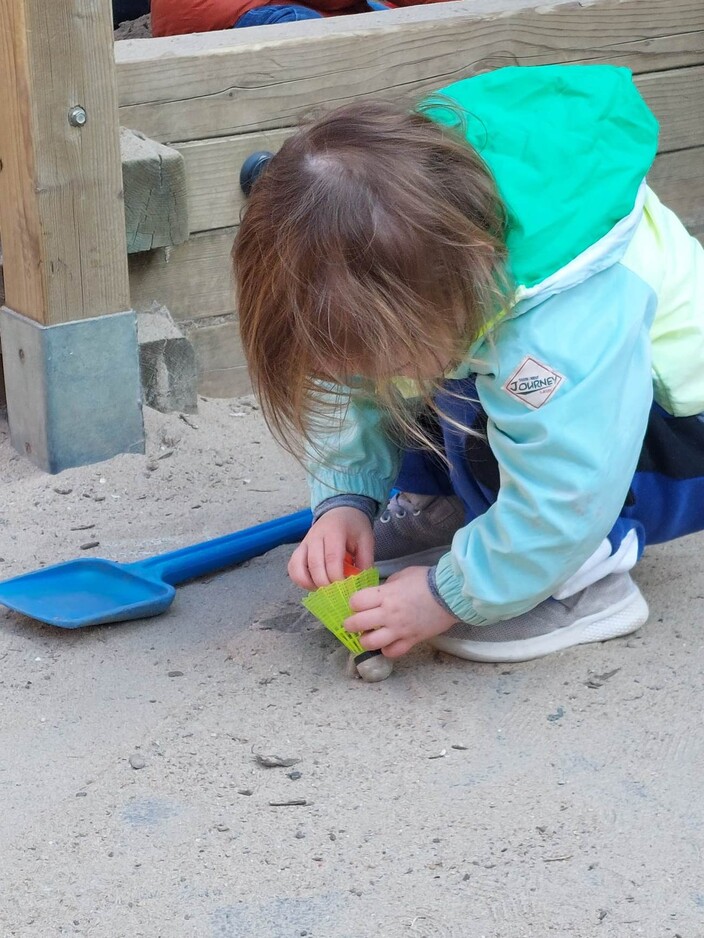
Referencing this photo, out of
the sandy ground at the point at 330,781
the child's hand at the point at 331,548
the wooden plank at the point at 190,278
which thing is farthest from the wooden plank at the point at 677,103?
the child's hand at the point at 331,548

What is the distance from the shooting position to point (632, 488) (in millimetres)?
1542

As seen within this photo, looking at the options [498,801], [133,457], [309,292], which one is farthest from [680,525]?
[133,457]

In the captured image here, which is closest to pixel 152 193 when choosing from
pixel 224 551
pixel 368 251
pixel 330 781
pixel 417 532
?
pixel 224 551

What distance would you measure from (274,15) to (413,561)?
1.64m

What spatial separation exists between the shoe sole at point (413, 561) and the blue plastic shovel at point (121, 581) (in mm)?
177

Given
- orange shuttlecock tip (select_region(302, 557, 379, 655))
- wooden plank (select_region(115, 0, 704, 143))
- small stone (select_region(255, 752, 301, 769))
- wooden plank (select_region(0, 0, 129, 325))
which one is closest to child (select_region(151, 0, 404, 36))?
wooden plank (select_region(115, 0, 704, 143))

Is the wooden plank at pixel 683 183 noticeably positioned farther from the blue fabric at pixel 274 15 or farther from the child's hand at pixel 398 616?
the child's hand at pixel 398 616

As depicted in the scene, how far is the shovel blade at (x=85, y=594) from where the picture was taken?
62.3 inches

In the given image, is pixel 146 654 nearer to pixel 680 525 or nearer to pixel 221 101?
pixel 680 525

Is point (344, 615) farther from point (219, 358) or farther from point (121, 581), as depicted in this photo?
point (219, 358)

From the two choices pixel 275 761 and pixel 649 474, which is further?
pixel 649 474

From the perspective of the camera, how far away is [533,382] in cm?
127

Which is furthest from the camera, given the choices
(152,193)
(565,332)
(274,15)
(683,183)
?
(274,15)

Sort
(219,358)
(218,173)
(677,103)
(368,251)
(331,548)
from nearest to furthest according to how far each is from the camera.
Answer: (368,251), (331,548), (218,173), (219,358), (677,103)
